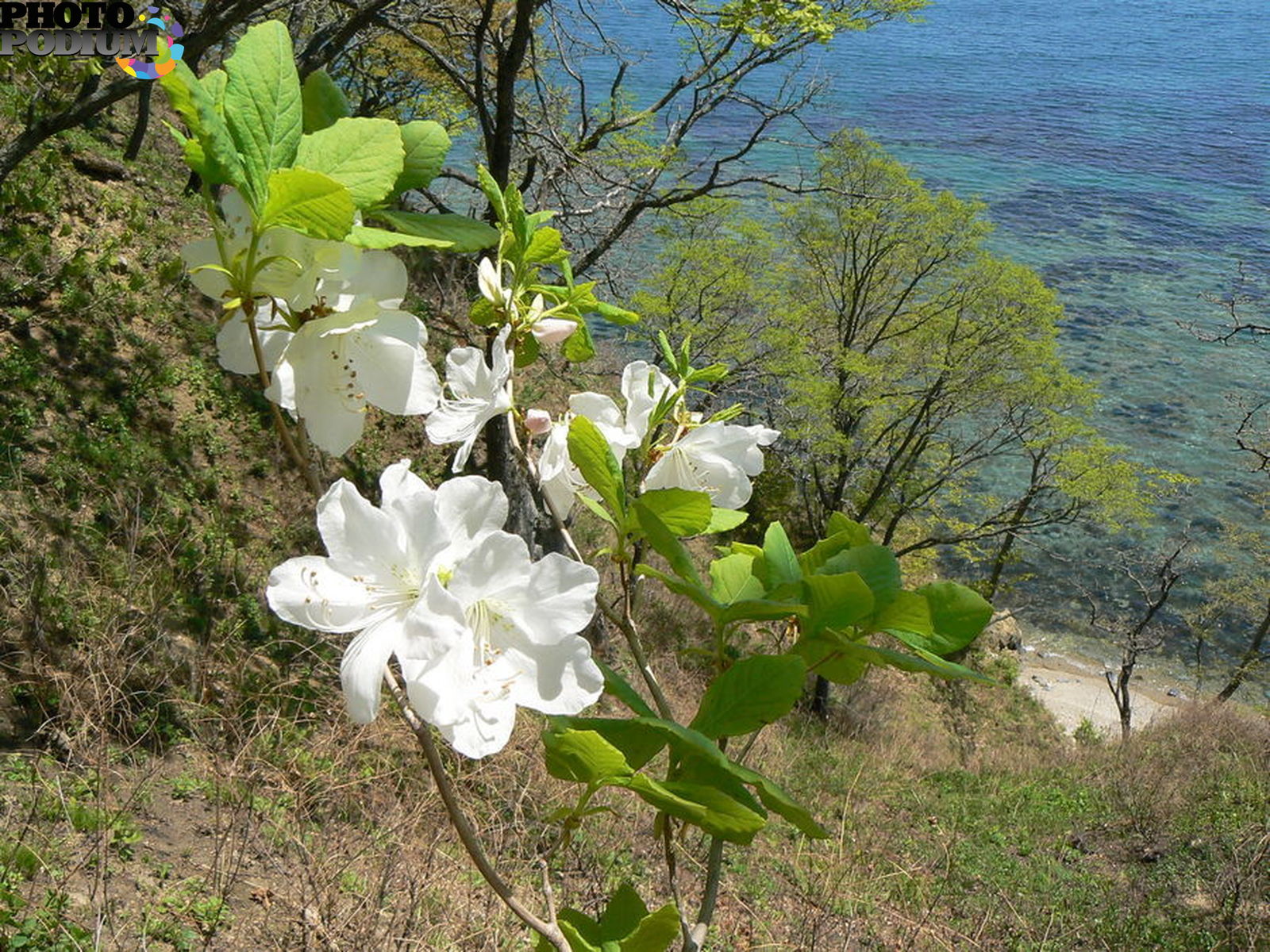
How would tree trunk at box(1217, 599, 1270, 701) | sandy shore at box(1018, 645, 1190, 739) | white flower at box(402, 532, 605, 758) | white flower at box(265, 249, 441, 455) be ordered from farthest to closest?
1. sandy shore at box(1018, 645, 1190, 739)
2. tree trunk at box(1217, 599, 1270, 701)
3. white flower at box(265, 249, 441, 455)
4. white flower at box(402, 532, 605, 758)

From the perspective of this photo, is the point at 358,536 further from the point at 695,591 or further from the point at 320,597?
the point at 695,591

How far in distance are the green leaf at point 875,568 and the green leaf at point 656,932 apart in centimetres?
20

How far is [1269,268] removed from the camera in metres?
20.5

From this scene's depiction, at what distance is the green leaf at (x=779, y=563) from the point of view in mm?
588

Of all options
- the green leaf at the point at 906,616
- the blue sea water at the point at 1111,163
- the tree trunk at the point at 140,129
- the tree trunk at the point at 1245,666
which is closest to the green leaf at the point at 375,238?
the green leaf at the point at 906,616

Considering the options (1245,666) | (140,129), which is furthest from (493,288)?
(1245,666)

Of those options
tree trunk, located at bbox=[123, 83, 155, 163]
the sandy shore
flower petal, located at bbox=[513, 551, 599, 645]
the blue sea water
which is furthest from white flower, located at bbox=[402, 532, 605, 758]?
the sandy shore

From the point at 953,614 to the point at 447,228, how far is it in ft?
1.24

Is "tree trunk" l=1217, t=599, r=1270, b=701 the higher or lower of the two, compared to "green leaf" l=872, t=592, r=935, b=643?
lower

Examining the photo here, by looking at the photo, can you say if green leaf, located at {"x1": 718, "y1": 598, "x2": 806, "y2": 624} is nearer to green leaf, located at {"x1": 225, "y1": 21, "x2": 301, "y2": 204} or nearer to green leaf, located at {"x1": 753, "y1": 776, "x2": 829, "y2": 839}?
green leaf, located at {"x1": 753, "y1": 776, "x2": 829, "y2": 839}

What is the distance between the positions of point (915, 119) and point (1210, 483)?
1643cm

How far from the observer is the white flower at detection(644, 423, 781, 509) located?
0.68 m

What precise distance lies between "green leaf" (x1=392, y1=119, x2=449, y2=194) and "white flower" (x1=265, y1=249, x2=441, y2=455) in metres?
0.05

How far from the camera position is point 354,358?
0.53 meters
